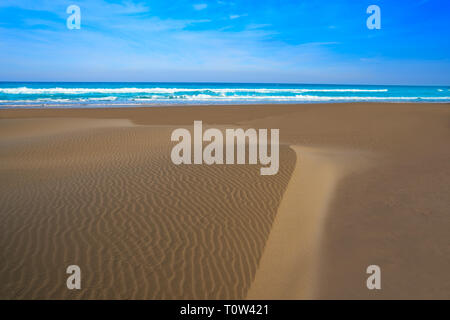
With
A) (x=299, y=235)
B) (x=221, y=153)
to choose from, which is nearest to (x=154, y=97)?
(x=221, y=153)

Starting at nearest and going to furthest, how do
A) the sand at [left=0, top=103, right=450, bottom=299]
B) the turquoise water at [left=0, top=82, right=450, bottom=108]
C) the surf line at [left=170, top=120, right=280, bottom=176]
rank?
the sand at [left=0, top=103, right=450, bottom=299] < the surf line at [left=170, top=120, right=280, bottom=176] < the turquoise water at [left=0, top=82, right=450, bottom=108]

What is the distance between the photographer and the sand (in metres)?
3.75

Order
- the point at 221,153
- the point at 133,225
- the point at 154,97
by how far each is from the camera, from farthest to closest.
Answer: the point at 154,97, the point at 221,153, the point at 133,225

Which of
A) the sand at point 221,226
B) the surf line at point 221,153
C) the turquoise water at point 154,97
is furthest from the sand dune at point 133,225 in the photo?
the turquoise water at point 154,97

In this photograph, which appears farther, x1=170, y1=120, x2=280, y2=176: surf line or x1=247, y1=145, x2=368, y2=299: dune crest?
x1=170, y1=120, x2=280, y2=176: surf line

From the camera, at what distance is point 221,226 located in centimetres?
520

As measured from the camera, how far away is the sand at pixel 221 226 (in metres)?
3.75

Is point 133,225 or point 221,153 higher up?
point 221,153

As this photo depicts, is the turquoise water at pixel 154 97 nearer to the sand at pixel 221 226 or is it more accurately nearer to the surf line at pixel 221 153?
the surf line at pixel 221 153

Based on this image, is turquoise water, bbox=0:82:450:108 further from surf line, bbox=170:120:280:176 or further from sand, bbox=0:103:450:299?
sand, bbox=0:103:450:299

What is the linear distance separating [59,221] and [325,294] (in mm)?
4529

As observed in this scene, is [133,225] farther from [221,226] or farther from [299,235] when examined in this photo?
[299,235]

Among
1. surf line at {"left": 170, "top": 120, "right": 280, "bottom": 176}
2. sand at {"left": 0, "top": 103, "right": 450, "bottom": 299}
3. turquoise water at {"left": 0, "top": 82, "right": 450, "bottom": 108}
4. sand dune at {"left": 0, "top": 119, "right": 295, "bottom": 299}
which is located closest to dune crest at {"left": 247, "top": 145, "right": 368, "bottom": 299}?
sand at {"left": 0, "top": 103, "right": 450, "bottom": 299}
